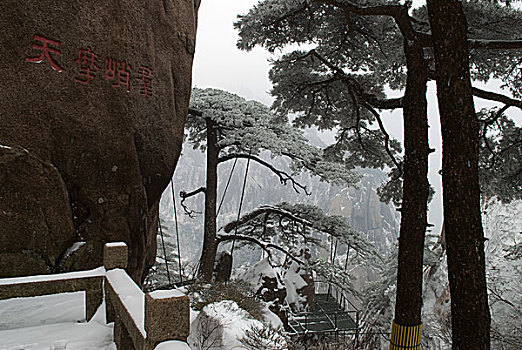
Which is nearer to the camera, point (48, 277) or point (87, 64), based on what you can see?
point (48, 277)

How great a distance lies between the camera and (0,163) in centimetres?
368

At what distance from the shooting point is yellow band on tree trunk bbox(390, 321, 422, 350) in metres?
4.45

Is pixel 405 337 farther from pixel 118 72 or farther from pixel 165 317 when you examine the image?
pixel 118 72

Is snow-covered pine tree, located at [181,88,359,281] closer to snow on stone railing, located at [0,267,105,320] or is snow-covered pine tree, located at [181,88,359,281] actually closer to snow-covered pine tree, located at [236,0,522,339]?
snow-covered pine tree, located at [236,0,522,339]

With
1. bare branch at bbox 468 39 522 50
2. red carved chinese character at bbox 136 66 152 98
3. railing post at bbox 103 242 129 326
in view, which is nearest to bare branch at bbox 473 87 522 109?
bare branch at bbox 468 39 522 50

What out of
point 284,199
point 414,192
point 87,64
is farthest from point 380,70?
point 284,199

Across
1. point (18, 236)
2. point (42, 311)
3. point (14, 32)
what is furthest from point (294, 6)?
point (42, 311)

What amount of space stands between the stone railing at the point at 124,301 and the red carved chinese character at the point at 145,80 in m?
2.53

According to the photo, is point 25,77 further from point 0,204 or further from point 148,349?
point 148,349

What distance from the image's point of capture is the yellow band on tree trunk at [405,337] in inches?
175

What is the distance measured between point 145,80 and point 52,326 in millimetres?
3239

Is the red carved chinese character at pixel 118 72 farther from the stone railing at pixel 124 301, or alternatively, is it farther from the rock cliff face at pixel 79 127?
the stone railing at pixel 124 301

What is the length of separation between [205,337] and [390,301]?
5.74 m

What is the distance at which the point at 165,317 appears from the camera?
1.83m
